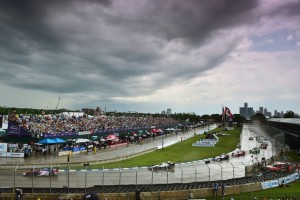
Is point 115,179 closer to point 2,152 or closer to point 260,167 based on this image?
point 260,167

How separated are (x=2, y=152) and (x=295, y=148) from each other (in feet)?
186

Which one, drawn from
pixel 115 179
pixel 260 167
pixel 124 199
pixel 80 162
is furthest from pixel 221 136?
pixel 124 199

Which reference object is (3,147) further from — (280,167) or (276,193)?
(280,167)

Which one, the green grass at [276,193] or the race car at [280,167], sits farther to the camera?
the race car at [280,167]

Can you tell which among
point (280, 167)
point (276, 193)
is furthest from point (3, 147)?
point (280, 167)

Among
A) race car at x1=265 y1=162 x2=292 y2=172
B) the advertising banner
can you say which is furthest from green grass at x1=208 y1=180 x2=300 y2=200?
the advertising banner

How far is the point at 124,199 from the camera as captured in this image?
26.0 meters

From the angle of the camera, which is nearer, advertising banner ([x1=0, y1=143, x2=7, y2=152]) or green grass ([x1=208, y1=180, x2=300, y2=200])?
green grass ([x1=208, y1=180, x2=300, y2=200])

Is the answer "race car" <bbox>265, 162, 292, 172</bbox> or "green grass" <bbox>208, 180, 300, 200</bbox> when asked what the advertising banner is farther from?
"race car" <bbox>265, 162, 292, 172</bbox>

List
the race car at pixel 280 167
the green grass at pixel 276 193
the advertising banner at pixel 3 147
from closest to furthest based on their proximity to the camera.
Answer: the green grass at pixel 276 193 → the race car at pixel 280 167 → the advertising banner at pixel 3 147

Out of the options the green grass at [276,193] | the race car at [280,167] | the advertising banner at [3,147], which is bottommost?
the green grass at [276,193]

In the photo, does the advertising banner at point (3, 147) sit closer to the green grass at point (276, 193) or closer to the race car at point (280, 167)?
the green grass at point (276, 193)

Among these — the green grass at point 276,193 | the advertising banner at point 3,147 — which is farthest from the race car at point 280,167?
the advertising banner at point 3,147

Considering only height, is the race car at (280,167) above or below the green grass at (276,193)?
above
